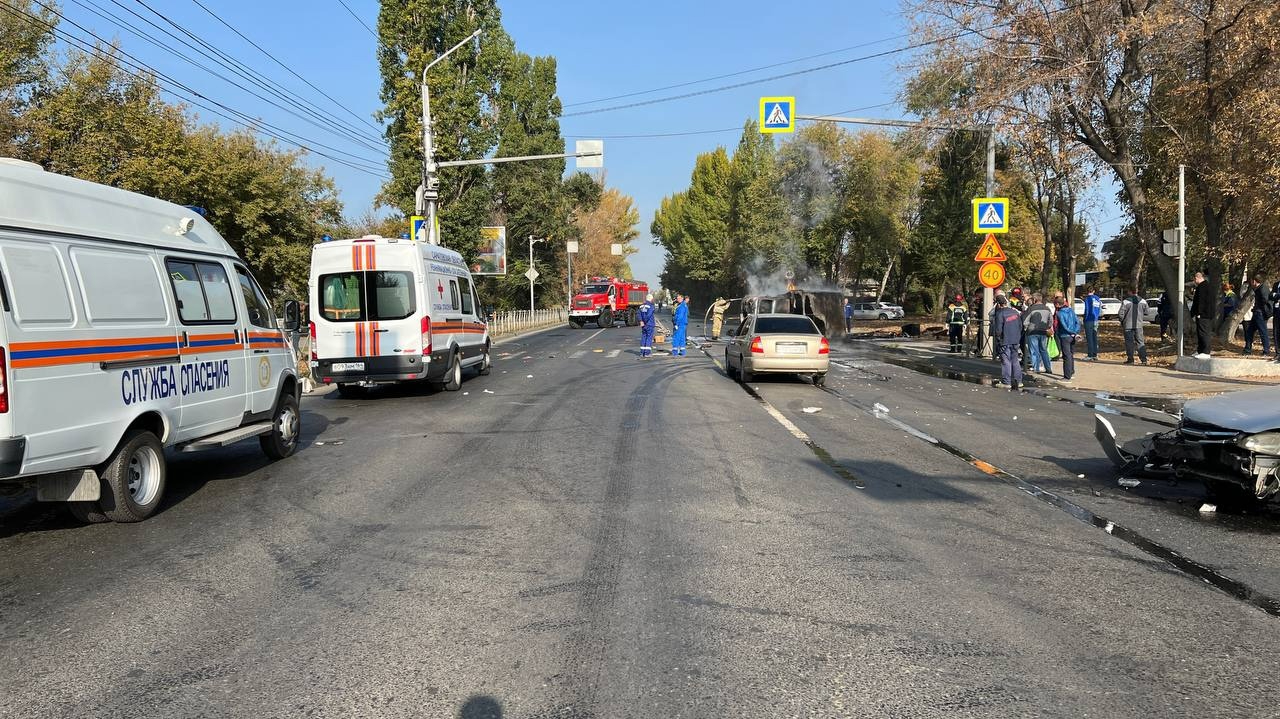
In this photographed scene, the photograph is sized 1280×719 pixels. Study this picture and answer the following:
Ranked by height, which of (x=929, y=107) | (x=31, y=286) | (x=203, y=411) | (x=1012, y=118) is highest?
(x=929, y=107)

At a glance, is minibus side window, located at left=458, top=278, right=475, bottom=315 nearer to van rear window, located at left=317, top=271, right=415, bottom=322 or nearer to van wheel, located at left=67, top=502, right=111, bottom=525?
van rear window, located at left=317, top=271, right=415, bottom=322

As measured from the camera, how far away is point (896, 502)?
6797 millimetres

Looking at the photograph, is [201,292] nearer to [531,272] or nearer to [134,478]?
[134,478]

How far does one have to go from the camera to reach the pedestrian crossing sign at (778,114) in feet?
64.6

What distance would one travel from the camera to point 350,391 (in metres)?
15.5

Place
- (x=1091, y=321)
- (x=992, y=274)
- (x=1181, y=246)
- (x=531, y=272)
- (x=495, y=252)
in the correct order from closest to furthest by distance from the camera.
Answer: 1. (x=1181, y=246)
2. (x=992, y=274)
3. (x=1091, y=321)
4. (x=531, y=272)
5. (x=495, y=252)

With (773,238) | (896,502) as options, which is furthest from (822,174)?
(896,502)

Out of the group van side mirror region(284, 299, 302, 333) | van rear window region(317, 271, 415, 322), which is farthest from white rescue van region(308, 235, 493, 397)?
van side mirror region(284, 299, 302, 333)

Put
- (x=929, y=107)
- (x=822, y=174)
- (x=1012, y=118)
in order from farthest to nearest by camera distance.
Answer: (x=822, y=174) < (x=929, y=107) < (x=1012, y=118)

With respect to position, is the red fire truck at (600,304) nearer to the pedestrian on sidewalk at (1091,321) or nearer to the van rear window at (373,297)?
the pedestrian on sidewalk at (1091,321)

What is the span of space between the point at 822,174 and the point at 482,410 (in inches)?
1867

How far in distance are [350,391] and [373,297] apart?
262 centimetres

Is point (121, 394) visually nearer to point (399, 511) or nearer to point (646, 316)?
point (399, 511)

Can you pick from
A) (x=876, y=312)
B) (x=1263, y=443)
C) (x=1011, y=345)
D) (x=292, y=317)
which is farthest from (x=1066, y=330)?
(x=876, y=312)
